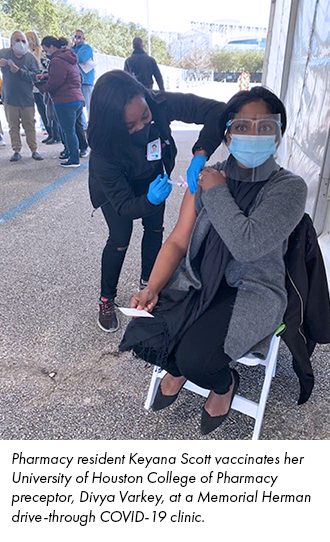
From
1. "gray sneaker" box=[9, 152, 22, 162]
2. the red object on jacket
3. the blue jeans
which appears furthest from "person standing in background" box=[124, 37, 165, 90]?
"gray sneaker" box=[9, 152, 22, 162]

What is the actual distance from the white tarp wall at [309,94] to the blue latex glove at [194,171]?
118 cm

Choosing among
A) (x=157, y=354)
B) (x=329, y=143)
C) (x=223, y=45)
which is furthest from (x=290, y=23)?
(x=223, y=45)

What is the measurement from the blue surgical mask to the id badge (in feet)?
1.89

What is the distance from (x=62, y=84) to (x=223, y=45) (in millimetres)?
32574

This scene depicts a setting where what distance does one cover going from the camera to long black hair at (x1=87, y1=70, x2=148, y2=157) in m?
1.66

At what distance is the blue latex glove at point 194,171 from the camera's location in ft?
5.21

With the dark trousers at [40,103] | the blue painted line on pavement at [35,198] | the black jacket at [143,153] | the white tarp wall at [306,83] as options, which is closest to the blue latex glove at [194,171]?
the black jacket at [143,153]

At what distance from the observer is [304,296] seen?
1441mm

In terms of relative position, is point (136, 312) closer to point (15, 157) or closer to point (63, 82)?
point (63, 82)

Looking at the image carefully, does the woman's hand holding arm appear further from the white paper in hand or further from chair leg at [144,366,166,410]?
chair leg at [144,366,166,410]

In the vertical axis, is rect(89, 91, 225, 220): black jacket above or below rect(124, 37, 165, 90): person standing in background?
below

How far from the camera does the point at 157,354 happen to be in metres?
1.46

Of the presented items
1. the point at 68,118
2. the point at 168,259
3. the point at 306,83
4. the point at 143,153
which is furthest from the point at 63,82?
the point at 168,259
